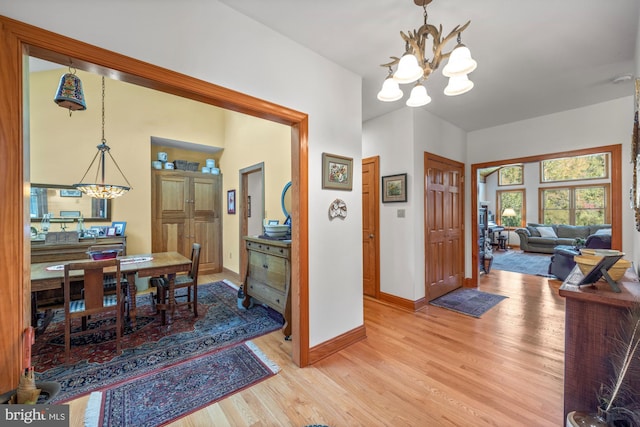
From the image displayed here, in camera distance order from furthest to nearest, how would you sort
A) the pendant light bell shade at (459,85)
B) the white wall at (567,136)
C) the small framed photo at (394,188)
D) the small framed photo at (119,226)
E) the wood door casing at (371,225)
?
1. the small framed photo at (119,226)
2. the wood door casing at (371,225)
3. the small framed photo at (394,188)
4. the white wall at (567,136)
5. the pendant light bell shade at (459,85)

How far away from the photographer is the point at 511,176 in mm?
9336

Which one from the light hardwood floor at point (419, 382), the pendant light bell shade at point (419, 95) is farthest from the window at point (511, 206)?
the pendant light bell shade at point (419, 95)

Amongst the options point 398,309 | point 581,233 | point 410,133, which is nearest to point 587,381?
point 398,309

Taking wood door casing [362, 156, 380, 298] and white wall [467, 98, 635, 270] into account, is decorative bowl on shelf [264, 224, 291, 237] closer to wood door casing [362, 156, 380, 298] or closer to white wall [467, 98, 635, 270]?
wood door casing [362, 156, 380, 298]

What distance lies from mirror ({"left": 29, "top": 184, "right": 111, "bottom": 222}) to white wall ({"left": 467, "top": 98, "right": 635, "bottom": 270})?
20.5ft

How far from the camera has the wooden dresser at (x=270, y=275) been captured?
260 centimetres

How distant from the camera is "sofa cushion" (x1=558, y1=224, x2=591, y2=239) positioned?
7.20m

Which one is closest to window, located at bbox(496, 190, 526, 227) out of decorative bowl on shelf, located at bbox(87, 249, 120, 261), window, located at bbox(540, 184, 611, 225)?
window, located at bbox(540, 184, 611, 225)

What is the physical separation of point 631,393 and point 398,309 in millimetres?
2339

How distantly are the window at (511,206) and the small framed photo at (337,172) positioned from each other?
9331 millimetres

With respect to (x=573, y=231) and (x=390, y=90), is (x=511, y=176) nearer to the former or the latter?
(x=573, y=231)

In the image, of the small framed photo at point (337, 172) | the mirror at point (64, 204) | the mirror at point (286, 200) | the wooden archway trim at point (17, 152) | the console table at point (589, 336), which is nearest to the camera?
the wooden archway trim at point (17, 152)

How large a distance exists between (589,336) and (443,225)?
269 centimetres

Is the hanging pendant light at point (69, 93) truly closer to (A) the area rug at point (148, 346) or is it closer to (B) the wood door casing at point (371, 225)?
(A) the area rug at point (148, 346)
